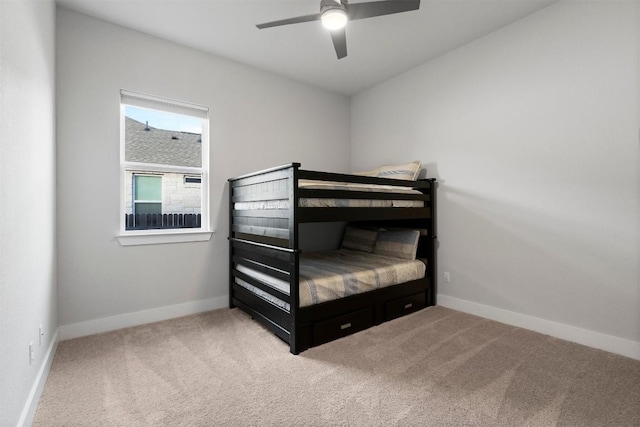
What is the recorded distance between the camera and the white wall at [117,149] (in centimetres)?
237

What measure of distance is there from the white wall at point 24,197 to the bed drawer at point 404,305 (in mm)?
2362

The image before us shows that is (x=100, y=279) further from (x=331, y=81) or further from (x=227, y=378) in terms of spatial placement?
(x=331, y=81)

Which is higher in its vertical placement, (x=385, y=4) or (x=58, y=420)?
(x=385, y=4)

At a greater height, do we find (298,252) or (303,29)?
(303,29)

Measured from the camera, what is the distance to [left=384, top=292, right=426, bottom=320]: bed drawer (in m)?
2.69

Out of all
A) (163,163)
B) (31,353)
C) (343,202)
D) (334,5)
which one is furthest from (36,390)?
(334,5)

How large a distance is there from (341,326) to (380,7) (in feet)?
7.35

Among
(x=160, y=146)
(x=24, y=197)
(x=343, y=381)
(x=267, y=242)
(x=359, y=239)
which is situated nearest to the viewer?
(x=24, y=197)

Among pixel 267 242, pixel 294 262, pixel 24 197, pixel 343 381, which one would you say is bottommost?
pixel 343 381

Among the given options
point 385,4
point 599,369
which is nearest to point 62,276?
point 385,4

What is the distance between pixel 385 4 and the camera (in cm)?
182

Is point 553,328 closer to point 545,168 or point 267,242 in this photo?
point 545,168

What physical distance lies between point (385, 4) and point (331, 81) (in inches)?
75.1

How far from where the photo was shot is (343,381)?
69.0 inches
